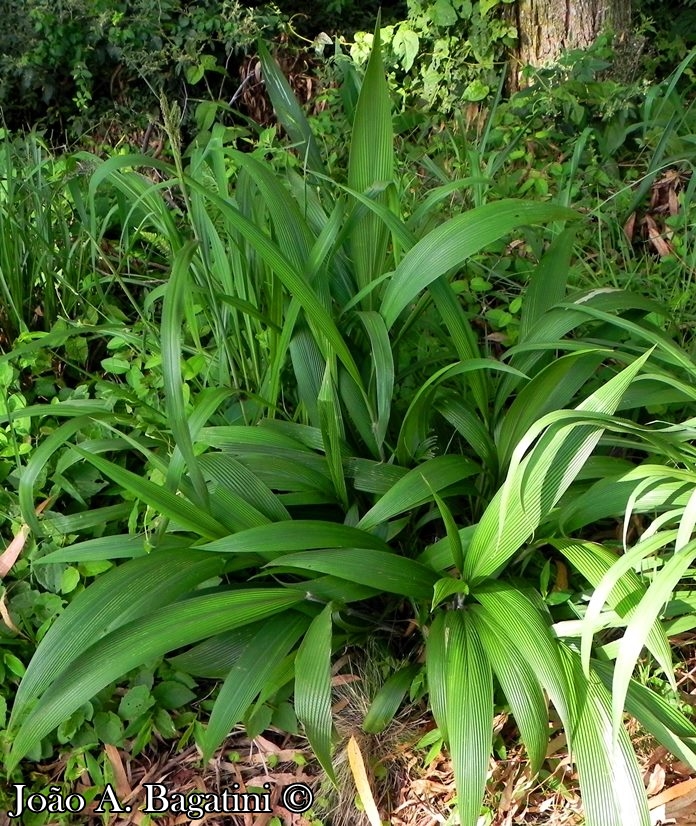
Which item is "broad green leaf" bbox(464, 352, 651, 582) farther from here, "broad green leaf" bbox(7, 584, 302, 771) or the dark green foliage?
the dark green foliage

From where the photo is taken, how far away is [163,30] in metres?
3.22

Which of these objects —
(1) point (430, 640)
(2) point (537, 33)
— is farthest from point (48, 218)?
(2) point (537, 33)

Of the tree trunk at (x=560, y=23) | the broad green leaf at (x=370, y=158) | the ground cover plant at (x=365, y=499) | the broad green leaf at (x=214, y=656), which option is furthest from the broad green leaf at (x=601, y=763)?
the tree trunk at (x=560, y=23)

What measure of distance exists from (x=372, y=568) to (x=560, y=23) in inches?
90.6

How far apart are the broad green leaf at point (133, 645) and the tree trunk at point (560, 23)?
2285 mm

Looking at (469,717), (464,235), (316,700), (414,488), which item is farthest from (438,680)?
(464,235)

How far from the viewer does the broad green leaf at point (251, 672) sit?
1128 mm

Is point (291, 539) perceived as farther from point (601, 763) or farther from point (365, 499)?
point (601, 763)

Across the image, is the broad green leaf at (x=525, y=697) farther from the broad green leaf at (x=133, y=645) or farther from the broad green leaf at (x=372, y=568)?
the broad green leaf at (x=133, y=645)

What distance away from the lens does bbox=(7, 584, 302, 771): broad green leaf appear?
3.49 ft

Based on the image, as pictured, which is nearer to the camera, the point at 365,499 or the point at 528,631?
the point at 528,631

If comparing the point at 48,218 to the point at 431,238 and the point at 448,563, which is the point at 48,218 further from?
the point at 448,563

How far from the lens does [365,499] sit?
1451 mm

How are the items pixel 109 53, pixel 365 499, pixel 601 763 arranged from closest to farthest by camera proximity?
1. pixel 601 763
2. pixel 365 499
3. pixel 109 53
